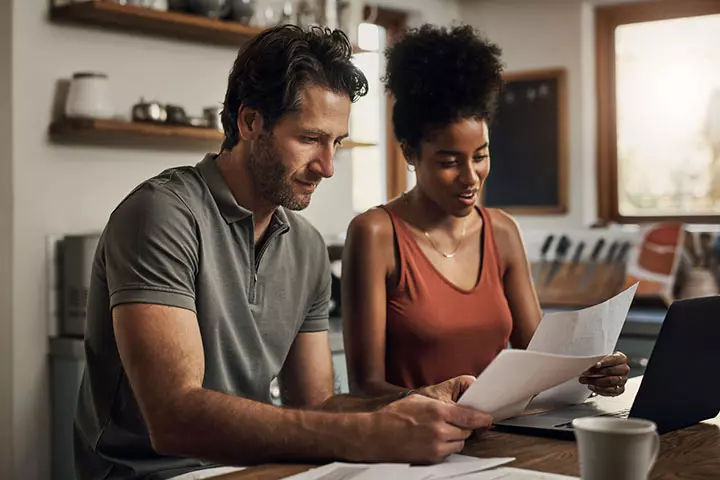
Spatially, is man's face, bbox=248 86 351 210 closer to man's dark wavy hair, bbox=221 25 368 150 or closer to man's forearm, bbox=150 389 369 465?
man's dark wavy hair, bbox=221 25 368 150

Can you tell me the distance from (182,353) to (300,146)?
43 cm

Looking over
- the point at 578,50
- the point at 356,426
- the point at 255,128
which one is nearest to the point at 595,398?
the point at 356,426

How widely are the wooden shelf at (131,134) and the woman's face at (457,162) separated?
A: 1.38 metres

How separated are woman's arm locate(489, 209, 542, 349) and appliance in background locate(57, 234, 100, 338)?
136cm

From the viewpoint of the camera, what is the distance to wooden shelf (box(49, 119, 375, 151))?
3.05 metres

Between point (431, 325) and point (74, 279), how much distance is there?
4.79ft

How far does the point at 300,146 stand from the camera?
1670 millimetres

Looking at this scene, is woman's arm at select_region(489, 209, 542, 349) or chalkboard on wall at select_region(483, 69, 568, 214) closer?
woman's arm at select_region(489, 209, 542, 349)

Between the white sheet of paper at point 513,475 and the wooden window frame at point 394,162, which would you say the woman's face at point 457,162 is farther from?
the wooden window frame at point 394,162

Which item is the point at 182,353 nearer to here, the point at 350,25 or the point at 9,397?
the point at 9,397

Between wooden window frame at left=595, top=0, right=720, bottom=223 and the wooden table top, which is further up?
wooden window frame at left=595, top=0, right=720, bottom=223

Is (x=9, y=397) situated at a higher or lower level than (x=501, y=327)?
lower

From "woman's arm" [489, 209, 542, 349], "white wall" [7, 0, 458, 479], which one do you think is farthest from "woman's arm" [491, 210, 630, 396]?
"white wall" [7, 0, 458, 479]

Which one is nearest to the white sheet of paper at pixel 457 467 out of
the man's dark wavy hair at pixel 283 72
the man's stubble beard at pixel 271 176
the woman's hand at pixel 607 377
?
the woman's hand at pixel 607 377
